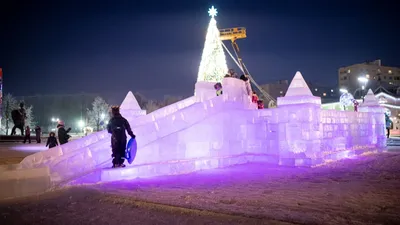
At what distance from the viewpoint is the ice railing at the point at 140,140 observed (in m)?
7.44

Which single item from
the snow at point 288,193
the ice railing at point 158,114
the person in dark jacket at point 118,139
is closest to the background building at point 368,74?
the ice railing at point 158,114

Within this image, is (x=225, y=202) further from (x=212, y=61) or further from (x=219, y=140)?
(x=212, y=61)

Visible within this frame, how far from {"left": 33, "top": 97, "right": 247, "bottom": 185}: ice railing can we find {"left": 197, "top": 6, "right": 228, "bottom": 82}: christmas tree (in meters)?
5.07

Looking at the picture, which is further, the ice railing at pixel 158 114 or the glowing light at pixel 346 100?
the glowing light at pixel 346 100

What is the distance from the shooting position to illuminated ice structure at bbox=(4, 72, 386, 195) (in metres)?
8.17

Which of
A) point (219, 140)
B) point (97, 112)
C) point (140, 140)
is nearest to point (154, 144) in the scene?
point (140, 140)

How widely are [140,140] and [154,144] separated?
59 centimetres


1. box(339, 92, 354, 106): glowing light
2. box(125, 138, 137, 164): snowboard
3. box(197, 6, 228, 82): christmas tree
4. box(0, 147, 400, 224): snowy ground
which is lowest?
box(0, 147, 400, 224): snowy ground

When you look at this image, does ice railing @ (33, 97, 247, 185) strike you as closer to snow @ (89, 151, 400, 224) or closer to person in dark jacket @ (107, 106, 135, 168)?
person in dark jacket @ (107, 106, 135, 168)

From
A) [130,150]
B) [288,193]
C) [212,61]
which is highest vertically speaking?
[212,61]

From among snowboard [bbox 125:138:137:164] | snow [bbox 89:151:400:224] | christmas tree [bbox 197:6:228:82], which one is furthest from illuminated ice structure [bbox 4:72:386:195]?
christmas tree [bbox 197:6:228:82]

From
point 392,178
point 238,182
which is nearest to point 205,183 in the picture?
point 238,182

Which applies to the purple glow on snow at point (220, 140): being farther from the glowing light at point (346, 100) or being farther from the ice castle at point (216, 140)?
the glowing light at point (346, 100)

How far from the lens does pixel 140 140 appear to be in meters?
9.18
